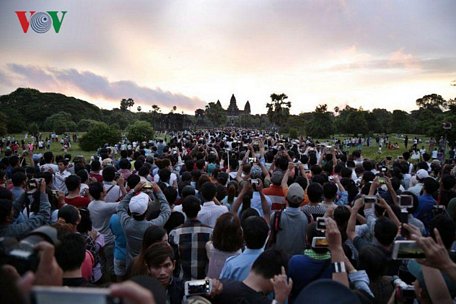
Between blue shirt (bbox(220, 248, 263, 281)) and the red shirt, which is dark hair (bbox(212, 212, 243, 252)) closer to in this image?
blue shirt (bbox(220, 248, 263, 281))

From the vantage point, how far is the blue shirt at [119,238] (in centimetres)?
491

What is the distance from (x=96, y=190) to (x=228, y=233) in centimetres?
284

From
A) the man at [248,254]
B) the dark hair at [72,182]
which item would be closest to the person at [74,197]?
the dark hair at [72,182]

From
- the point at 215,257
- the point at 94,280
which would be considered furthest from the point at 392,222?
the point at 94,280

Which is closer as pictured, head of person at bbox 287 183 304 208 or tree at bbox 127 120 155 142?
head of person at bbox 287 183 304 208

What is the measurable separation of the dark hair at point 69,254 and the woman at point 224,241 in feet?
4.43

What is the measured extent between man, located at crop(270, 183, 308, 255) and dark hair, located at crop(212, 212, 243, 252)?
1.19 metres

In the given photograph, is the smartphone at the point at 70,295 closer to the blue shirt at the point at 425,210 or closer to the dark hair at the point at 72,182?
the dark hair at the point at 72,182

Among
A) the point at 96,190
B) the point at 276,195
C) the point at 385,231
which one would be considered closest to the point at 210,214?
the point at 276,195

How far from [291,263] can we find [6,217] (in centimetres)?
335

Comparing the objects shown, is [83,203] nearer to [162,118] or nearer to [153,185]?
[153,185]

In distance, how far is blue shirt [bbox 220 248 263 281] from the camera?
10.7 ft

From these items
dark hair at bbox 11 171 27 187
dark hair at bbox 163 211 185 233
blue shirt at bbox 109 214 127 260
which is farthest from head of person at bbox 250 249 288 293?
dark hair at bbox 11 171 27 187

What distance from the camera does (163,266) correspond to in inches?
121
